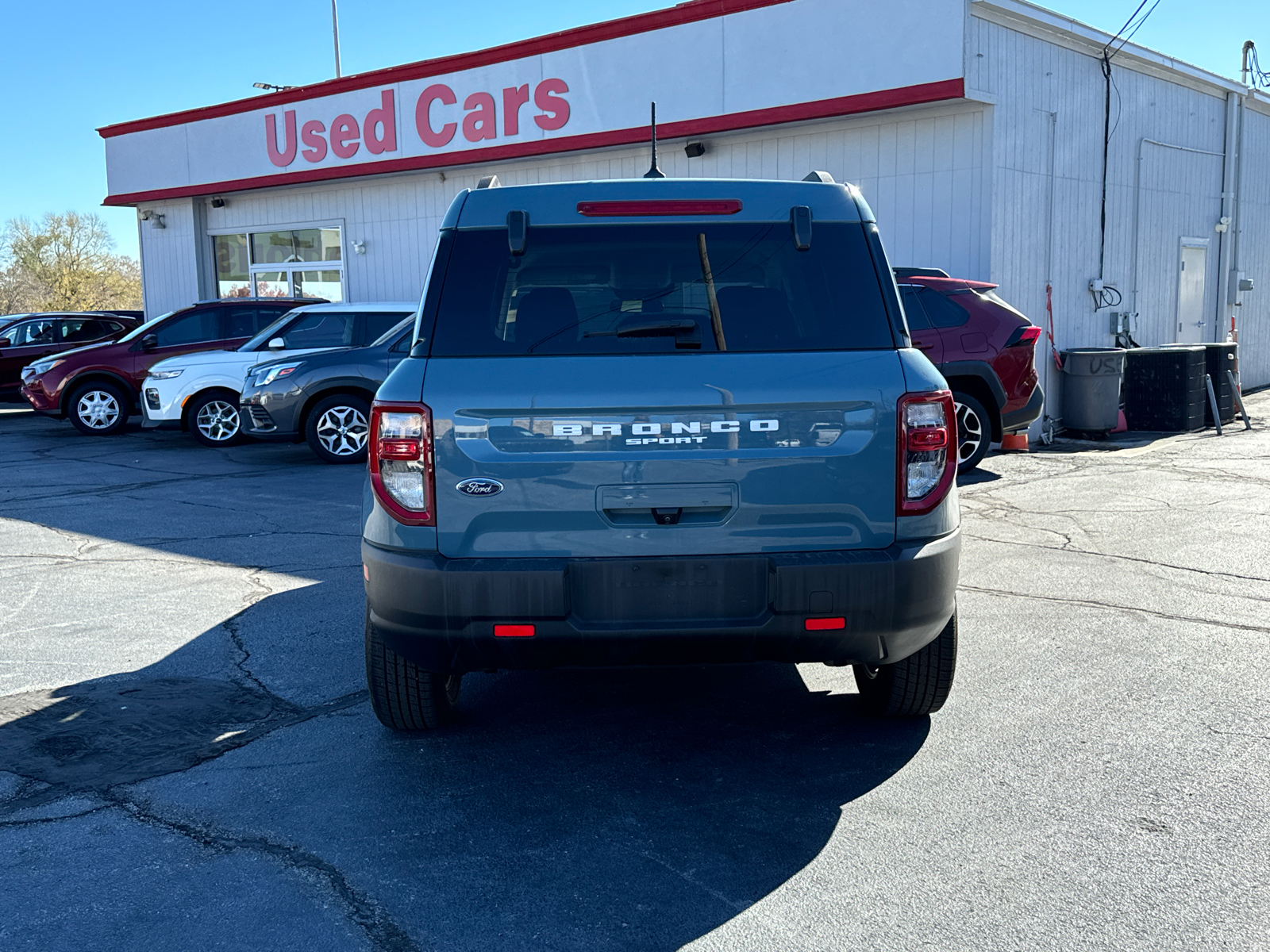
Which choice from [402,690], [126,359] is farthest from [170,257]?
[402,690]

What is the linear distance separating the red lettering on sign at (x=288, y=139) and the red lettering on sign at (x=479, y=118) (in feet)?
13.0

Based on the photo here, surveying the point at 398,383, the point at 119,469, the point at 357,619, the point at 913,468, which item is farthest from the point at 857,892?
the point at 119,469

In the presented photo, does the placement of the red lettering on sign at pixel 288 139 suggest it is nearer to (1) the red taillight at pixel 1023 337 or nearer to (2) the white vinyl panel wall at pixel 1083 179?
(2) the white vinyl panel wall at pixel 1083 179

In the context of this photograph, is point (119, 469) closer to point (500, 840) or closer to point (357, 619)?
point (357, 619)

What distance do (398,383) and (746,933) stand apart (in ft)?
6.11

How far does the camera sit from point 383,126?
17891mm

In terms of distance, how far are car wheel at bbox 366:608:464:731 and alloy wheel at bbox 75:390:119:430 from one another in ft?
43.7

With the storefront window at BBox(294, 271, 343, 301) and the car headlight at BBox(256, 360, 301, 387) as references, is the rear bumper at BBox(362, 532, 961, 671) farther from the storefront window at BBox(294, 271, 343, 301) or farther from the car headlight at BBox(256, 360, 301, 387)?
the storefront window at BBox(294, 271, 343, 301)

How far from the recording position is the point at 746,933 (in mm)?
2865

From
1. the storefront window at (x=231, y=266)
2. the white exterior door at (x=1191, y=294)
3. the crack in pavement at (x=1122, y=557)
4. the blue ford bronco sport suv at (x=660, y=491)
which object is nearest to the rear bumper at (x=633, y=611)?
the blue ford bronco sport suv at (x=660, y=491)

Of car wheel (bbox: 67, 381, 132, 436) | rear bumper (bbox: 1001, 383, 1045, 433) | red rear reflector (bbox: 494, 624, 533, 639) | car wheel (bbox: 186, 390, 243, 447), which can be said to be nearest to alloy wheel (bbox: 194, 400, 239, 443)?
car wheel (bbox: 186, 390, 243, 447)

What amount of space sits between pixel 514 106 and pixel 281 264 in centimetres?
664

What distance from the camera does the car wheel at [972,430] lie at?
34.1ft

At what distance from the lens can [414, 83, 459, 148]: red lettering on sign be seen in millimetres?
17109
